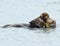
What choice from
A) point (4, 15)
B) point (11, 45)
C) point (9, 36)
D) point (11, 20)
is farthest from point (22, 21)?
point (11, 45)

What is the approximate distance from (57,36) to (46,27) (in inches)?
57.2

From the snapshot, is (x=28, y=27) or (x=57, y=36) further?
(x=28, y=27)

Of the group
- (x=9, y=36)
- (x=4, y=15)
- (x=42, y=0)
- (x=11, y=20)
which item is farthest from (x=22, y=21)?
(x=42, y=0)

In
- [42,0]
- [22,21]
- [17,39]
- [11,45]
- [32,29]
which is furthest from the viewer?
[42,0]

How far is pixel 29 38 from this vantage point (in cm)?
1722

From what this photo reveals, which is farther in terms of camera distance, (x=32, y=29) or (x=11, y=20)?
(x=11, y=20)

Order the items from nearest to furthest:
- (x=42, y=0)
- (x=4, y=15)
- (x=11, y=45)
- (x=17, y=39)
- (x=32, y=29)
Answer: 1. (x=11, y=45)
2. (x=17, y=39)
3. (x=32, y=29)
4. (x=4, y=15)
5. (x=42, y=0)

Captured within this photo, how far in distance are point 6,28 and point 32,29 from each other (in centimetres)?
104

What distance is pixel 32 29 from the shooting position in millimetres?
18875

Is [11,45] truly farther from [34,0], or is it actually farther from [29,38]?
[34,0]

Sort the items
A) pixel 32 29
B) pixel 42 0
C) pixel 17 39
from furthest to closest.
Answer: pixel 42 0, pixel 32 29, pixel 17 39

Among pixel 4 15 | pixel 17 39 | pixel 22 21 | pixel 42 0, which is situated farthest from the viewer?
pixel 42 0

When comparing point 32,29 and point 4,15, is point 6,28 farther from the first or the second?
point 4,15

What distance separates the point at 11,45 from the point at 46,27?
11.8ft
